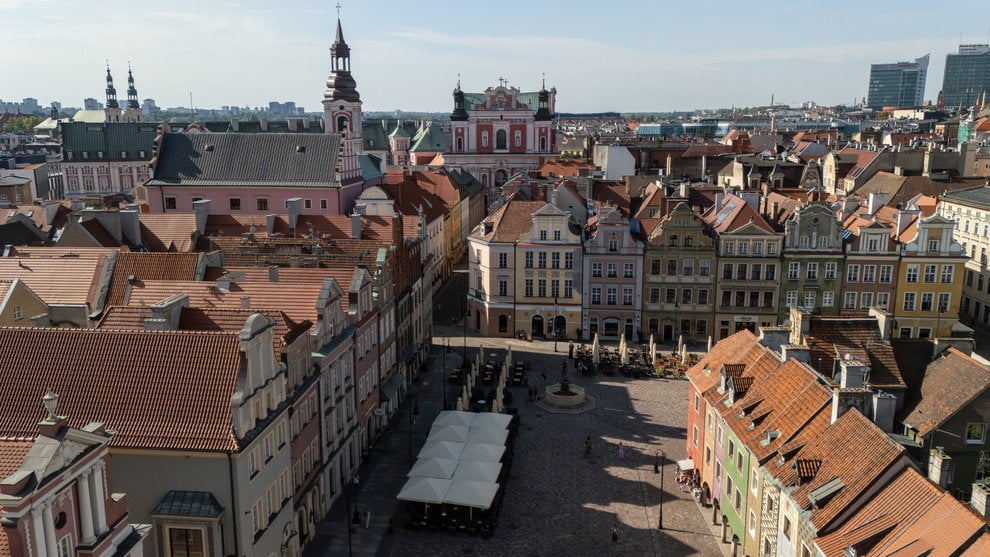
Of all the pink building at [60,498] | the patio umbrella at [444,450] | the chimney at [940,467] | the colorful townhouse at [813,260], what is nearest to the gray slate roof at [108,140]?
the colorful townhouse at [813,260]

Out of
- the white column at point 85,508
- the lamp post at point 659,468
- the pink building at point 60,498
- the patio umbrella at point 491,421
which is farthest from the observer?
the patio umbrella at point 491,421

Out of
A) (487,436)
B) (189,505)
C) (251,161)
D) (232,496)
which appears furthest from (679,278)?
(189,505)

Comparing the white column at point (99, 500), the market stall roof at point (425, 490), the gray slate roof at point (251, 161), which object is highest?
the gray slate roof at point (251, 161)

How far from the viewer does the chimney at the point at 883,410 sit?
3525 centimetres

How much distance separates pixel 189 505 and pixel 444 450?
684 inches

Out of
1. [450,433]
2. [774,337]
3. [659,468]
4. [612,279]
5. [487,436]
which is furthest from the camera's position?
[612,279]

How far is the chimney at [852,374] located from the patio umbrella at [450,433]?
21.9 m

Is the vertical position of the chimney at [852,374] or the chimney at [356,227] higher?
the chimney at [356,227]

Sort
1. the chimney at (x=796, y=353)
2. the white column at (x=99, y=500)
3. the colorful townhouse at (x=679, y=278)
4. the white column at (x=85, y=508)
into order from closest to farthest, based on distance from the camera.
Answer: the white column at (x=85, y=508) → the white column at (x=99, y=500) → the chimney at (x=796, y=353) → the colorful townhouse at (x=679, y=278)

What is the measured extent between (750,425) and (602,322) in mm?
40180

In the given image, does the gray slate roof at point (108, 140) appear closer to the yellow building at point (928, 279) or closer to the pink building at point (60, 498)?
the yellow building at point (928, 279)

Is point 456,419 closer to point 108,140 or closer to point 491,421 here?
point 491,421

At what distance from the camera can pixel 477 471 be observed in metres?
44.8

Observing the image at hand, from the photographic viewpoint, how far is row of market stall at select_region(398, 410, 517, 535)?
42.8 m
